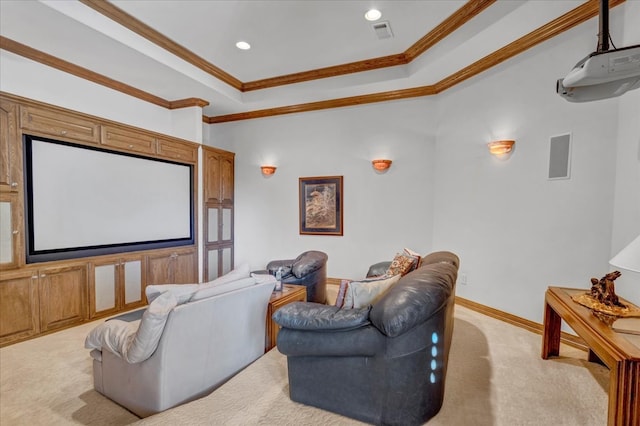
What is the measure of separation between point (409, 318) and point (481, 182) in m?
2.73

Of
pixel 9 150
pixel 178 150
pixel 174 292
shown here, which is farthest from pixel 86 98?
pixel 174 292

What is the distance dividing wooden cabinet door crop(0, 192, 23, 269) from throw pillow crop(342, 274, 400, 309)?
128 inches

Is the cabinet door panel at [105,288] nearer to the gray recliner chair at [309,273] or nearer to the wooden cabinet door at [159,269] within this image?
the wooden cabinet door at [159,269]

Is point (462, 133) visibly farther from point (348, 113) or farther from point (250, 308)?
point (250, 308)

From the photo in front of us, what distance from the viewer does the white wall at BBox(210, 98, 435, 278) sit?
4383mm

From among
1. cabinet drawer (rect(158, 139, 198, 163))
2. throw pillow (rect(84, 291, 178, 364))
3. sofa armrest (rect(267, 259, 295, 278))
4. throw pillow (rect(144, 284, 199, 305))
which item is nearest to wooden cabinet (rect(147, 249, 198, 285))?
cabinet drawer (rect(158, 139, 198, 163))

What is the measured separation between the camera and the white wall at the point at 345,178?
4383 mm

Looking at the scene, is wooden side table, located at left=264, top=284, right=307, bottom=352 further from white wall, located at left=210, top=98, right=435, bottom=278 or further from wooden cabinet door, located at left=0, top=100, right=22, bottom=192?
wooden cabinet door, located at left=0, top=100, right=22, bottom=192

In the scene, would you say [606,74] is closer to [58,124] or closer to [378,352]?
[378,352]

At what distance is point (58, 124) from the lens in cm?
312

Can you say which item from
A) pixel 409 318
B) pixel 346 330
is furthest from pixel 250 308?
pixel 409 318

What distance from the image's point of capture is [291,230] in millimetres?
5199

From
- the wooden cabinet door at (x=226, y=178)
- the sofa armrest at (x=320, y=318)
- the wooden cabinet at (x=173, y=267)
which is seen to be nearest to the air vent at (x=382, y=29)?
the sofa armrest at (x=320, y=318)

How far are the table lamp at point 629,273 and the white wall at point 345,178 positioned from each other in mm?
2164
